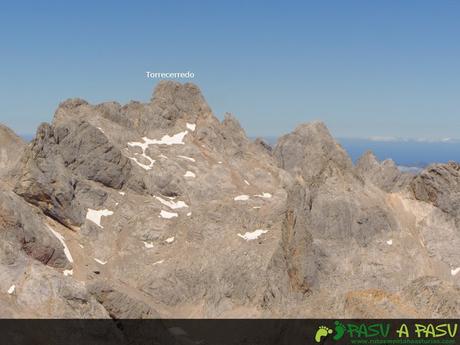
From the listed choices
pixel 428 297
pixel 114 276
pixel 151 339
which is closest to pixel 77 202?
pixel 114 276

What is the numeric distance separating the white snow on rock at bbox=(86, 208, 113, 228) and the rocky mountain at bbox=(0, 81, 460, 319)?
1.07 feet

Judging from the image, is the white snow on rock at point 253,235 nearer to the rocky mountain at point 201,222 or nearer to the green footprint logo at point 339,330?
the rocky mountain at point 201,222

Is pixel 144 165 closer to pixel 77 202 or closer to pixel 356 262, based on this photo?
pixel 77 202

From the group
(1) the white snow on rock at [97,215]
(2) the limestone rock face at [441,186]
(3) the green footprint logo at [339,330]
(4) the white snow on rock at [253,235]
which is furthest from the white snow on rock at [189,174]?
(3) the green footprint logo at [339,330]

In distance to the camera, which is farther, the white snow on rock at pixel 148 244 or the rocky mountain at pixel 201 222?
the white snow on rock at pixel 148 244

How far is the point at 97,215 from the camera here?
117 metres

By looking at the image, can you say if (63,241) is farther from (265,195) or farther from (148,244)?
(265,195)

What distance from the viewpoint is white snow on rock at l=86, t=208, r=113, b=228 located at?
377 ft

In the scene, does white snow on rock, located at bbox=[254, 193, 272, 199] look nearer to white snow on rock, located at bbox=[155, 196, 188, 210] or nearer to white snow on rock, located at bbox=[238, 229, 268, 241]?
white snow on rock, located at bbox=[155, 196, 188, 210]

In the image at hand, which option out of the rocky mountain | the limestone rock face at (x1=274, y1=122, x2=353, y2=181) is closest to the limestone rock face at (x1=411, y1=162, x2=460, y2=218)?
the rocky mountain

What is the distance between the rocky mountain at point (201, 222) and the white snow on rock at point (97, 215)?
1.07ft

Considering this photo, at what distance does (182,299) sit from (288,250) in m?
26.4

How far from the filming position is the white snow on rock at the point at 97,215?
114887mm

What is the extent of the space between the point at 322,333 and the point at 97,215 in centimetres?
8754
